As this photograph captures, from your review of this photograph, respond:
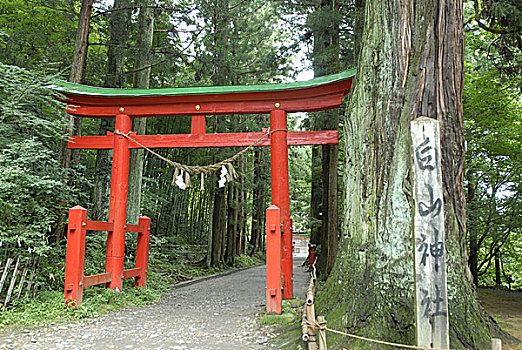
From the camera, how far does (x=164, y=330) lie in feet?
16.4

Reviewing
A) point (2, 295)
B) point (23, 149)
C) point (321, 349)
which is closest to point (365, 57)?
point (321, 349)

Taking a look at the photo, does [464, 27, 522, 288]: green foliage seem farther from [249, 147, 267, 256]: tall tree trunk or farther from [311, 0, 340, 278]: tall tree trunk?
[249, 147, 267, 256]: tall tree trunk

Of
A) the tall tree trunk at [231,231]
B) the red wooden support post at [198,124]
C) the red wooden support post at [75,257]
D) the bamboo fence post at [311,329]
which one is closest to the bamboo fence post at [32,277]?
the red wooden support post at [75,257]

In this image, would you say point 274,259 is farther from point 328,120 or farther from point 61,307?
point 328,120

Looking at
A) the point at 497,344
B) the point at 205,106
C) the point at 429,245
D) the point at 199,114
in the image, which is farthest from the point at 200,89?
the point at 497,344

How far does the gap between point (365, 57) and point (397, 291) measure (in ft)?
8.04

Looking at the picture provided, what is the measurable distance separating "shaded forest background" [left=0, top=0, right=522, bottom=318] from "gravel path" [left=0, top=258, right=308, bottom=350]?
4.12ft

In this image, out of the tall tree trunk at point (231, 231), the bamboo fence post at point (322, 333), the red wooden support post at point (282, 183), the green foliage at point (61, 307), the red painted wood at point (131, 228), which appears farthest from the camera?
the tall tree trunk at point (231, 231)

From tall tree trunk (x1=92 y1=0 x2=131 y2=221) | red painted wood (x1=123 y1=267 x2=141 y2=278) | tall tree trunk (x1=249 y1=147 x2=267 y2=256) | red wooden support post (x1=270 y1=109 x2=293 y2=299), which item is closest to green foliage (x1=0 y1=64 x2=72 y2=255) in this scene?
red painted wood (x1=123 y1=267 x2=141 y2=278)

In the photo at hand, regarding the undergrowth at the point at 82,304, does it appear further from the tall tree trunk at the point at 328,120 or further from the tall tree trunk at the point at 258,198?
the tall tree trunk at the point at 258,198

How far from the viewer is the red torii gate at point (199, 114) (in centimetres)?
677

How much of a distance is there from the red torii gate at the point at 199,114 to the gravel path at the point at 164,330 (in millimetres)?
1026

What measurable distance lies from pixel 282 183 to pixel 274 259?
1.57 m

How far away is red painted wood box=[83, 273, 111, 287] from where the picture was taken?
239 inches
